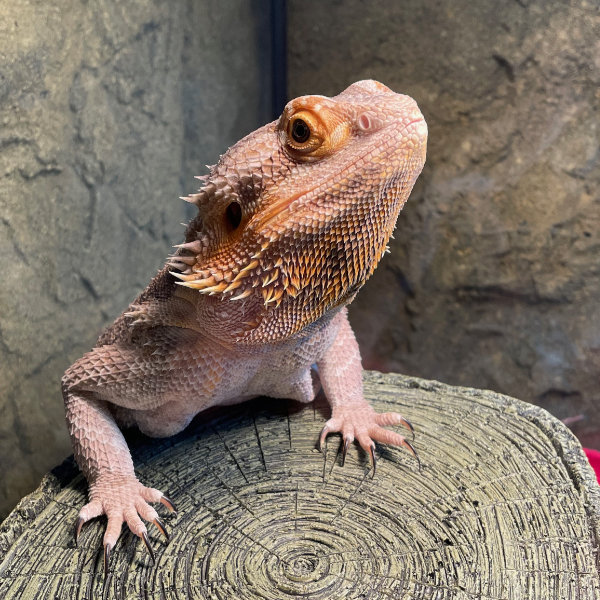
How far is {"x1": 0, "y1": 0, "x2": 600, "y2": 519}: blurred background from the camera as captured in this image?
2334mm

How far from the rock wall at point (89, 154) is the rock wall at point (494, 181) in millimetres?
386

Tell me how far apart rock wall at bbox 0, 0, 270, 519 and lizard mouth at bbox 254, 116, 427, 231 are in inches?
44.9

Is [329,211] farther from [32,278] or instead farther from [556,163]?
[556,163]

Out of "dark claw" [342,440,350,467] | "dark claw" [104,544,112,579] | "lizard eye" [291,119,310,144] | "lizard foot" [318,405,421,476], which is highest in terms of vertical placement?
"lizard eye" [291,119,310,144]

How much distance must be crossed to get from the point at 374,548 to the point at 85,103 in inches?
73.7

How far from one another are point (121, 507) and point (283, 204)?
34.0 inches

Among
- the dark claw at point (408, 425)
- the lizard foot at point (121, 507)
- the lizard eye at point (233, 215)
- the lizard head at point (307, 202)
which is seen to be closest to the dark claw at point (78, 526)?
the lizard foot at point (121, 507)

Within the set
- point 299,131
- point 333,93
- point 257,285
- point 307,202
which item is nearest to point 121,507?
point 257,285

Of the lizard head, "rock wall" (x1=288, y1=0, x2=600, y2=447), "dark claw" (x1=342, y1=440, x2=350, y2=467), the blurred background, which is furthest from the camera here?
"rock wall" (x1=288, y1=0, x2=600, y2=447)

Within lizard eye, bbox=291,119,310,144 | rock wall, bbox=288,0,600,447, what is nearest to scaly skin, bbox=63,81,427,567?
lizard eye, bbox=291,119,310,144

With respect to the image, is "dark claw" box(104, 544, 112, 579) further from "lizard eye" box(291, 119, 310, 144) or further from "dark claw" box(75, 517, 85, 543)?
"lizard eye" box(291, 119, 310, 144)

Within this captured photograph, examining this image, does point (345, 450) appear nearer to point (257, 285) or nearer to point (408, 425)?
point (408, 425)

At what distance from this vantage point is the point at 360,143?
1.40m

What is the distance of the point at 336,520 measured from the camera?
165 cm
